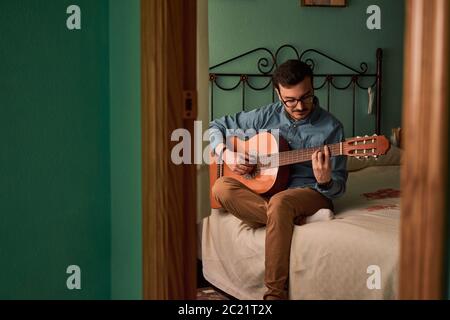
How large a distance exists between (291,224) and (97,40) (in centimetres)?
147

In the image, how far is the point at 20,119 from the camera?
1.44m

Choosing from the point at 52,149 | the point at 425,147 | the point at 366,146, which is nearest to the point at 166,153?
the point at 52,149

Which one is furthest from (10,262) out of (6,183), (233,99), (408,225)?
(233,99)

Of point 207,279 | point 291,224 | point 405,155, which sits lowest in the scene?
point 207,279

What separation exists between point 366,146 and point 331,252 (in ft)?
1.74

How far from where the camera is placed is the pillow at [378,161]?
3.79m

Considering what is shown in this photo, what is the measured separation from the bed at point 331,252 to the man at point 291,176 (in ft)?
0.23

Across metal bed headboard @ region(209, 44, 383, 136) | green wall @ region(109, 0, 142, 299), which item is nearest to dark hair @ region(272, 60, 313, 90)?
metal bed headboard @ region(209, 44, 383, 136)

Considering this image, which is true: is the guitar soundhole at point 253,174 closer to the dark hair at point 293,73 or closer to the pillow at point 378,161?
the dark hair at point 293,73

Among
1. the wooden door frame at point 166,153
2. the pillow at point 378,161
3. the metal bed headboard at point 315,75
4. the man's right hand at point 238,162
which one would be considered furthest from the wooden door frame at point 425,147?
the metal bed headboard at point 315,75

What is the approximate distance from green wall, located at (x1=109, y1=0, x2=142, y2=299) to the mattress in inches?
46.1

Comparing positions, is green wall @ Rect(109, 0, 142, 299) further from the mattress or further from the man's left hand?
the man's left hand

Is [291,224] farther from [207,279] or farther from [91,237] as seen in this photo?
[91,237]

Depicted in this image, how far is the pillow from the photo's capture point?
3.79m
